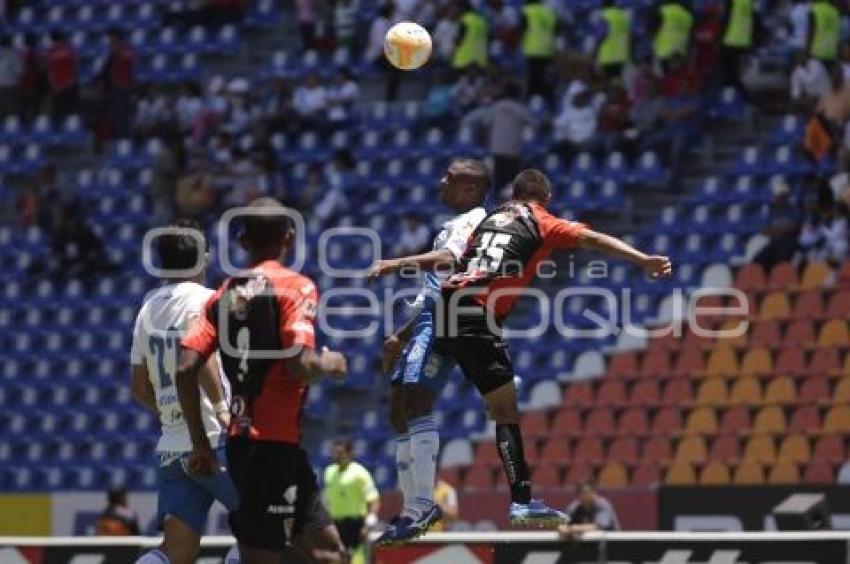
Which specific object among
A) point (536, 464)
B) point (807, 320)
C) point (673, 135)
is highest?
point (673, 135)

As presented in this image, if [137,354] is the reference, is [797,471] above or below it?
below

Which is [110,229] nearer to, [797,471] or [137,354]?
[797,471]

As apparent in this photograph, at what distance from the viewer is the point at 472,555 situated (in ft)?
46.5

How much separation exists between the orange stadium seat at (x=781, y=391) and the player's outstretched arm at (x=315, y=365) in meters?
12.4

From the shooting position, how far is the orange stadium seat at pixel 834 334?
21969 mm

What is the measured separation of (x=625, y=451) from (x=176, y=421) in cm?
1130

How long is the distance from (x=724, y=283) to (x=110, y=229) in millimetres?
9579

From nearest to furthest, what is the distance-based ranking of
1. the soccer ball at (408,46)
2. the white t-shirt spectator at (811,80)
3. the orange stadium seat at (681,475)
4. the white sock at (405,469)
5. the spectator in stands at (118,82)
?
the white sock at (405,469) < the soccer ball at (408,46) < the orange stadium seat at (681,475) < the white t-shirt spectator at (811,80) < the spectator in stands at (118,82)

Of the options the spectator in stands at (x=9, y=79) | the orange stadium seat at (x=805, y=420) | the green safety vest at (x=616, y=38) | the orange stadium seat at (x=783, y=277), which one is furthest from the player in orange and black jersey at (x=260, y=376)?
the spectator in stands at (x=9, y=79)

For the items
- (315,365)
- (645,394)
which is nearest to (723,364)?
(645,394)

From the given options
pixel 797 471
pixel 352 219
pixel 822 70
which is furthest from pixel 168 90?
pixel 797 471

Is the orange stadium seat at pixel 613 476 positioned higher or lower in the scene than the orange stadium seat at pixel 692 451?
lower

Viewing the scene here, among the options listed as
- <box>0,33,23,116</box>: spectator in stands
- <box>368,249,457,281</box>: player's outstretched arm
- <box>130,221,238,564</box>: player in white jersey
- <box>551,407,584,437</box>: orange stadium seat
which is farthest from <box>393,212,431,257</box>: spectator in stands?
<box>130,221,238,564</box>: player in white jersey

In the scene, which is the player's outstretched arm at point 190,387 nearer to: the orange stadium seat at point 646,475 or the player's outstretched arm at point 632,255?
the player's outstretched arm at point 632,255
